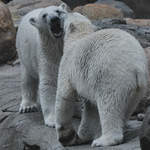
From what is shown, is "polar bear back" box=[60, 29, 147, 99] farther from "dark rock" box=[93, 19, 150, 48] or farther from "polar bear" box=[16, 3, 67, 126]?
"dark rock" box=[93, 19, 150, 48]

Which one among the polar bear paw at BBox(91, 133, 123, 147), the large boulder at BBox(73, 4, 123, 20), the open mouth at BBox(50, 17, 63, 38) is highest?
the open mouth at BBox(50, 17, 63, 38)

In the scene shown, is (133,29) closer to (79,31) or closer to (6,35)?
(6,35)

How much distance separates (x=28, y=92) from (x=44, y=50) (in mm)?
1216

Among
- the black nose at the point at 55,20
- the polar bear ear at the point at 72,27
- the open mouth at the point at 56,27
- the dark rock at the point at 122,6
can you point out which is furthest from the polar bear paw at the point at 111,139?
the dark rock at the point at 122,6

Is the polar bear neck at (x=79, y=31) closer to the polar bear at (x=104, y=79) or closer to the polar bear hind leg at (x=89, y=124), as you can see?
the polar bear at (x=104, y=79)

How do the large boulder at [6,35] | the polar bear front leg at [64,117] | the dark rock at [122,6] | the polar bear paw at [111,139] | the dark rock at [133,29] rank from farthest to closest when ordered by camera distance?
1. the dark rock at [122,6]
2. the large boulder at [6,35]
3. the dark rock at [133,29]
4. the polar bear front leg at [64,117]
5. the polar bear paw at [111,139]

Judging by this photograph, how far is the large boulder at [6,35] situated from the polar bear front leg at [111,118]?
6073 millimetres

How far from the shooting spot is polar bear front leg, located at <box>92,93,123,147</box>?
19.4ft

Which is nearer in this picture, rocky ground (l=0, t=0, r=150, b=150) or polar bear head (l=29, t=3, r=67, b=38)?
rocky ground (l=0, t=0, r=150, b=150)

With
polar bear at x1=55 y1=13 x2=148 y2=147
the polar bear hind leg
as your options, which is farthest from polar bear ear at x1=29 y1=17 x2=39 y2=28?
the polar bear hind leg

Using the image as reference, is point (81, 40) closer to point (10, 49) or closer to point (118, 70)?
point (118, 70)

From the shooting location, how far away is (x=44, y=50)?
7.93 meters

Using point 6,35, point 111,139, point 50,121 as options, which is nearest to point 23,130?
point 50,121

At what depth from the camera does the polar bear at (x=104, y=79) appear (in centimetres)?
586
